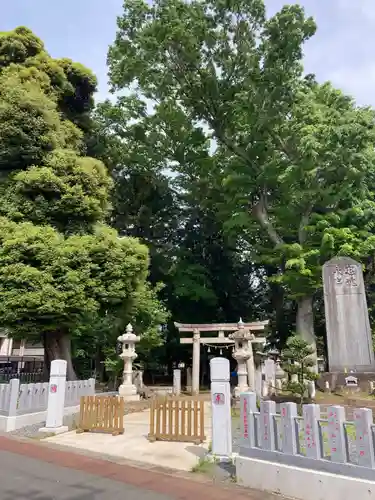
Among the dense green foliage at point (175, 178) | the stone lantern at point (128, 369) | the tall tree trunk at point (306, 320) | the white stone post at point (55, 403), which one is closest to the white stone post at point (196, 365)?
the dense green foliage at point (175, 178)

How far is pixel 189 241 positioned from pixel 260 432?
72.8 feet

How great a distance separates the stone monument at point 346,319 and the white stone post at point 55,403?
10.0 meters

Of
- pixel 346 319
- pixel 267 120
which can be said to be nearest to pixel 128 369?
pixel 346 319

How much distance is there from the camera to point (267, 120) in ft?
67.0

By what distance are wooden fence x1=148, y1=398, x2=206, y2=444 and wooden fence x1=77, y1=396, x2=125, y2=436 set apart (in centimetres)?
107

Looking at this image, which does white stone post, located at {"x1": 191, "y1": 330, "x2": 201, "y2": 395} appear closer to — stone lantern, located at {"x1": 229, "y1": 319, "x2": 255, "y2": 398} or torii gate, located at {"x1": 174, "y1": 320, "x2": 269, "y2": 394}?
torii gate, located at {"x1": 174, "y1": 320, "x2": 269, "y2": 394}

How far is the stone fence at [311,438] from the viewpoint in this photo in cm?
426

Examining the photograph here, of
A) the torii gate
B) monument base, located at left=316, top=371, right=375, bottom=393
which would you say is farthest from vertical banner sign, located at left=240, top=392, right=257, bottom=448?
the torii gate

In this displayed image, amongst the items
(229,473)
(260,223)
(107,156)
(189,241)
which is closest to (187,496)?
(229,473)

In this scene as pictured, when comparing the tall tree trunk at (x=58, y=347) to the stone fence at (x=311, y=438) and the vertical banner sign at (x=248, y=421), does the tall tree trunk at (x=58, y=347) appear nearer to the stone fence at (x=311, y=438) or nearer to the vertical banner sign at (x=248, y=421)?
the vertical banner sign at (x=248, y=421)

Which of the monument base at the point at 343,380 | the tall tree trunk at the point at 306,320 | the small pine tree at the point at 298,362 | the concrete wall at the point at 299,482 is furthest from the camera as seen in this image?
the tall tree trunk at the point at 306,320

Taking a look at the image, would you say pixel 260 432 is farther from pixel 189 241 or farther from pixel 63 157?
pixel 189 241

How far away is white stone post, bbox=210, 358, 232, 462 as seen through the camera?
6.57 metres

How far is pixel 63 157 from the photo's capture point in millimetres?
16281
